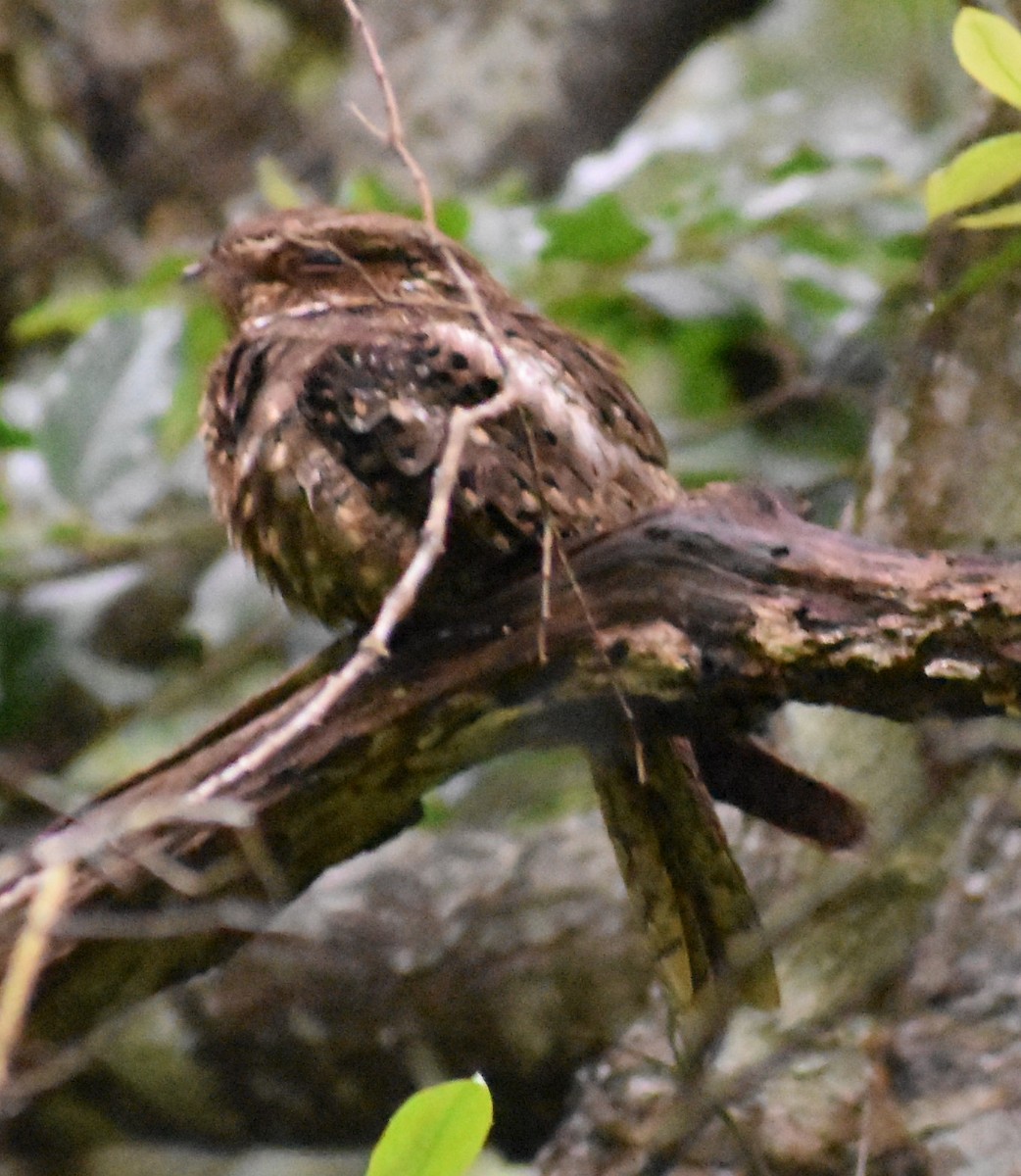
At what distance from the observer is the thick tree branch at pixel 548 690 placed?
1.15 meters

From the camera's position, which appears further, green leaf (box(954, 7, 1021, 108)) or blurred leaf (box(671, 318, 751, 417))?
blurred leaf (box(671, 318, 751, 417))

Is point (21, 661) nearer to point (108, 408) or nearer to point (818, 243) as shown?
point (108, 408)

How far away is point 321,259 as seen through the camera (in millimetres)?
1749

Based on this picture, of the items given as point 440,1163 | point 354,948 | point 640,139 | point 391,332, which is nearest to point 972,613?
point 440,1163

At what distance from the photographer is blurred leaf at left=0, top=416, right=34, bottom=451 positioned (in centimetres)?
209

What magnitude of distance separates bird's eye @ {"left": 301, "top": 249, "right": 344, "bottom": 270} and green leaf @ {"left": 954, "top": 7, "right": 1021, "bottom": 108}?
82cm

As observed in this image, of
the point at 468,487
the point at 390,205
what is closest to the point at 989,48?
the point at 468,487

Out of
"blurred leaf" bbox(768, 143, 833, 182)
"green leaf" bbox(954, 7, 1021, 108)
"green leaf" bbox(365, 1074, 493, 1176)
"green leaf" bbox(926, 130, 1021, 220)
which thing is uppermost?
"green leaf" bbox(954, 7, 1021, 108)

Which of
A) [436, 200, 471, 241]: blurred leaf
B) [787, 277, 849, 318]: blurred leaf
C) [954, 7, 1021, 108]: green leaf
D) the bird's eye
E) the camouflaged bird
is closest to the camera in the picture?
[954, 7, 1021, 108]: green leaf

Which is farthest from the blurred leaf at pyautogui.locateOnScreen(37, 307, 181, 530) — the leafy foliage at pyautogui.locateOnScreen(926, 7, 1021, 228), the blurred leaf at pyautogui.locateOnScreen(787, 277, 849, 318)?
the leafy foliage at pyautogui.locateOnScreen(926, 7, 1021, 228)

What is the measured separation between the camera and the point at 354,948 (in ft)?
7.19

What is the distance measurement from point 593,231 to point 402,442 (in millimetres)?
1004

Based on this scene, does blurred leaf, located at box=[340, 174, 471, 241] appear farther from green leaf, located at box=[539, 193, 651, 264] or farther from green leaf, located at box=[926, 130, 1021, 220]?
green leaf, located at box=[926, 130, 1021, 220]

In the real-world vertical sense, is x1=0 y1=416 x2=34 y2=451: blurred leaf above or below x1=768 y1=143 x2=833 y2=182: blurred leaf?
above
